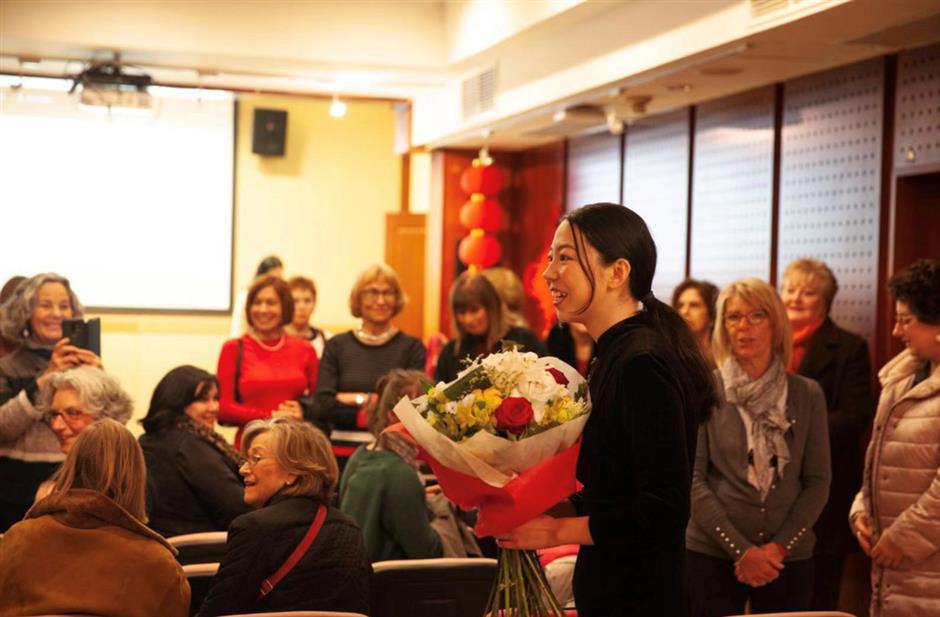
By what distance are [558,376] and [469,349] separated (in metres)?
3.62

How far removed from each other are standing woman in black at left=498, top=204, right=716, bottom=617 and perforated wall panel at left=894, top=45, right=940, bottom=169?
3340mm

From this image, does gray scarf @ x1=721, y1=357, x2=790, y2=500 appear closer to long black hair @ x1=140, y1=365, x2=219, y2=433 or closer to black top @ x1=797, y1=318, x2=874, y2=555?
black top @ x1=797, y1=318, x2=874, y2=555

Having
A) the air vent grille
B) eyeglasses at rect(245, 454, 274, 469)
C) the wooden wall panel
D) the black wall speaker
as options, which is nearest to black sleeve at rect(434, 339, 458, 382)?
eyeglasses at rect(245, 454, 274, 469)

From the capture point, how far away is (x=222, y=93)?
940 cm

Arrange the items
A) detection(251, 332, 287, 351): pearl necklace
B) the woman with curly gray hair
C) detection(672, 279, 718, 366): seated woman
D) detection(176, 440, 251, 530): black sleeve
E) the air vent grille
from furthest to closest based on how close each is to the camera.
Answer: the air vent grille, detection(251, 332, 287, 351): pearl necklace, detection(672, 279, 718, 366): seated woman, the woman with curly gray hair, detection(176, 440, 251, 530): black sleeve

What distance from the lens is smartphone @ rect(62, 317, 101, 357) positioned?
199 inches

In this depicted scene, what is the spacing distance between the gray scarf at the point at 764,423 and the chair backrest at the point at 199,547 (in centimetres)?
170

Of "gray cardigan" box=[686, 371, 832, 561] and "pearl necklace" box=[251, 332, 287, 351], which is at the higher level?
"pearl necklace" box=[251, 332, 287, 351]

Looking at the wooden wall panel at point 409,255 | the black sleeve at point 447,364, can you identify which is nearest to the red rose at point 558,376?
the black sleeve at point 447,364

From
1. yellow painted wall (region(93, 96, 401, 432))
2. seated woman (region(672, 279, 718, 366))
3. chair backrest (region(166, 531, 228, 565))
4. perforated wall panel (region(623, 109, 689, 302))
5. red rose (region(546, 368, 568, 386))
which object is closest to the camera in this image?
red rose (region(546, 368, 568, 386))

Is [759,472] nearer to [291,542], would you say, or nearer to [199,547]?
[291,542]

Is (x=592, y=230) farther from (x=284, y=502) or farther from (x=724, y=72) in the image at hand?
(x=724, y=72)

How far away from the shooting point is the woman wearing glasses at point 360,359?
582cm

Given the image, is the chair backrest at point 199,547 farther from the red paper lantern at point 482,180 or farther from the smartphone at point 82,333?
the red paper lantern at point 482,180
